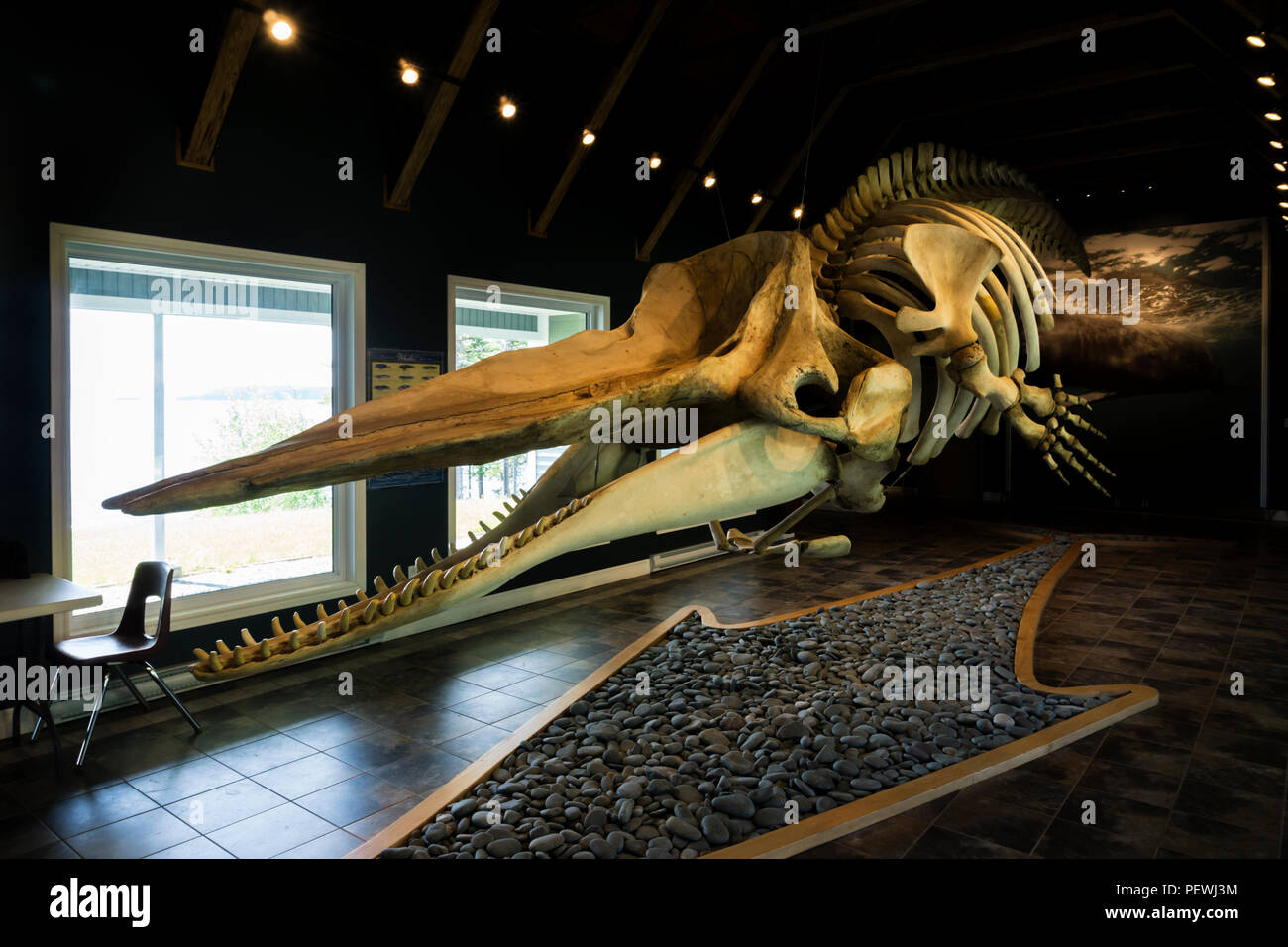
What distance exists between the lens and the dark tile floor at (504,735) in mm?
3420

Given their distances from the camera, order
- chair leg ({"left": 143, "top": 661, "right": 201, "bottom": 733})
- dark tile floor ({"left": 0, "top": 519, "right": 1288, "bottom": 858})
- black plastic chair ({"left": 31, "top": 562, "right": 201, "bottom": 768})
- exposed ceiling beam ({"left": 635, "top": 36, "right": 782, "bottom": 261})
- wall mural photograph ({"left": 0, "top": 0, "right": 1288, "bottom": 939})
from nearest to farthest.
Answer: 1. wall mural photograph ({"left": 0, "top": 0, "right": 1288, "bottom": 939})
2. dark tile floor ({"left": 0, "top": 519, "right": 1288, "bottom": 858})
3. black plastic chair ({"left": 31, "top": 562, "right": 201, "bottom": 768})
4. chair leg ({"left": 143, "top": 661, "right": 201, "bottom": 733})
5. exposed ceiling beam ({"left": 635, "top": 36, "right": 782, "bottom": 261})

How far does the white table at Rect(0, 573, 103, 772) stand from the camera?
12.9ft

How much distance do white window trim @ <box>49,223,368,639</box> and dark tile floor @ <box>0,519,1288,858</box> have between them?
0.55 m

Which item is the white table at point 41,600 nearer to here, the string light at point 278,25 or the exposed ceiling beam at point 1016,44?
the string light at point 278,25

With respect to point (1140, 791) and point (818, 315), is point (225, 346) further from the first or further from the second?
point (1140, 791)

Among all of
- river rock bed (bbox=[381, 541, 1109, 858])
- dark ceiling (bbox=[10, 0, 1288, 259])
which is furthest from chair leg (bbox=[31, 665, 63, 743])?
dark ceiling (bbox=[10, 0, 1288, 259])

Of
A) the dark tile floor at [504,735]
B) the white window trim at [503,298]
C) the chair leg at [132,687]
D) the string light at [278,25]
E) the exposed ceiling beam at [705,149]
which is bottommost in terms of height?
the dark tile floor at [504,735]

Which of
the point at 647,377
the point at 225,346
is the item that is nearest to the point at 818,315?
the point at 647,377

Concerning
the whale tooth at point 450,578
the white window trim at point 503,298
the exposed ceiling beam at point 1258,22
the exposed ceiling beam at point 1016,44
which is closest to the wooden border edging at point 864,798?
the whale tooth at point 450,578

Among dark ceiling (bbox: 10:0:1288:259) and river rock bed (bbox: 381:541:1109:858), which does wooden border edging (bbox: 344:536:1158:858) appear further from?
dark ceiling (bbox: 10:0:1288:259)

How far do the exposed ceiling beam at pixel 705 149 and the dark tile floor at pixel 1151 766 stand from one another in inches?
209

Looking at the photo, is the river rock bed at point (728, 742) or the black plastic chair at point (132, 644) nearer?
the river rock bed at point (728, 742)

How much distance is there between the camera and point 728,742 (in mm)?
4105

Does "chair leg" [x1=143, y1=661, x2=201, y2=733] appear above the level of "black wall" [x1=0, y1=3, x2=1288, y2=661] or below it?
below
